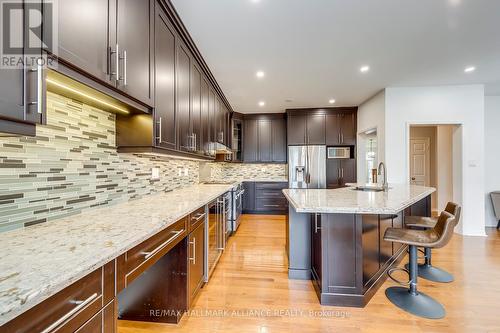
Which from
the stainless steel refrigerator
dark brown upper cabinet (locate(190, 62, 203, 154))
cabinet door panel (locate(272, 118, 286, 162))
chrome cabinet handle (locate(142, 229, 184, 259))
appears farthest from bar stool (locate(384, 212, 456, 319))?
cabinet door panel (locate(272, 118, 286, 162))

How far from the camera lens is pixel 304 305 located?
1.95 metres

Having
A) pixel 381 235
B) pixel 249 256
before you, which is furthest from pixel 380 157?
pixel 249 256

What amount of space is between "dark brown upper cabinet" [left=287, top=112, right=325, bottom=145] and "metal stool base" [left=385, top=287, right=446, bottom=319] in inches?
149

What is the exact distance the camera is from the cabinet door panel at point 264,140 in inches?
228

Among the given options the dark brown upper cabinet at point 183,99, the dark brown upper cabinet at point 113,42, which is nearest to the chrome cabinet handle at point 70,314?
the dark brown upper cabinet at point 113,42

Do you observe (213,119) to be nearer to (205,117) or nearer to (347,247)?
(205,117)

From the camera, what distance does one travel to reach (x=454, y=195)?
160 inches

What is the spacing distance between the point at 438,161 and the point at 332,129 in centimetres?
269

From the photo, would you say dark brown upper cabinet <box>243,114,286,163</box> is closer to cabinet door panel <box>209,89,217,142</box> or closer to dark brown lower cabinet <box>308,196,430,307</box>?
cabinet door panel <box>209,89,217,142</box>

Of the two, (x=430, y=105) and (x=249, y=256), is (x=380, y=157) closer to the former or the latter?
(x=430, y=105)

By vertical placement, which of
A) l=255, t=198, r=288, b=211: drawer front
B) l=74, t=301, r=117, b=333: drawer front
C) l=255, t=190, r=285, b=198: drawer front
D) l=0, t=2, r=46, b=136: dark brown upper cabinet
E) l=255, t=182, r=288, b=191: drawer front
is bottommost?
l=255, t=198, r=288, b=211: drawer front

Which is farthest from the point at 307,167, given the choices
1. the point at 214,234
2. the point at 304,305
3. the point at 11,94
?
the point at 11,94

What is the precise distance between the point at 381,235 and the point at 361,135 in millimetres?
3466

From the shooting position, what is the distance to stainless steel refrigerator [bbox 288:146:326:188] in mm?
5305
